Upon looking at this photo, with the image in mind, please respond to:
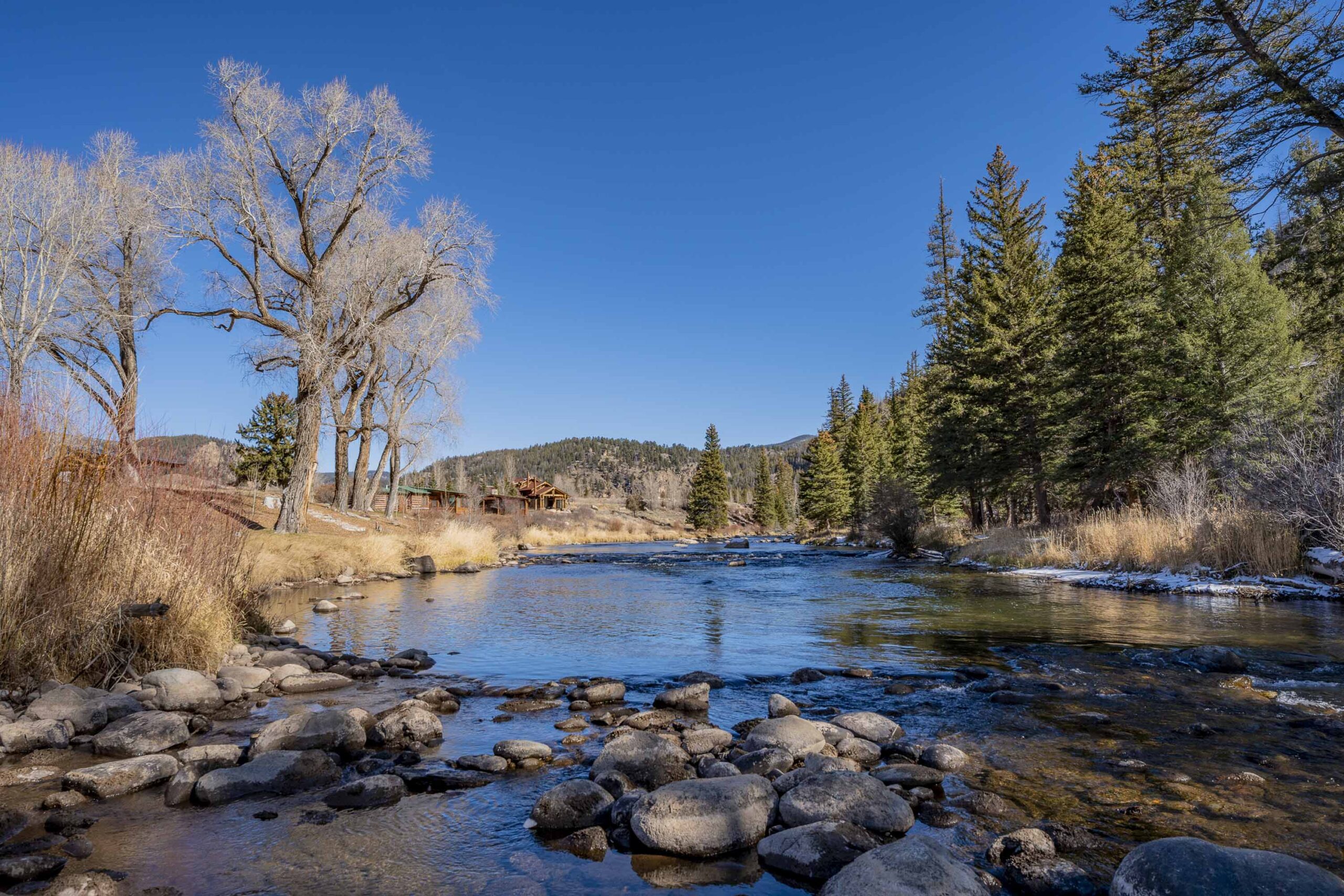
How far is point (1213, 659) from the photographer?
26.9ft

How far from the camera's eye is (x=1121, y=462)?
22.3 meters

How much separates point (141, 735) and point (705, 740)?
4506 millimetres

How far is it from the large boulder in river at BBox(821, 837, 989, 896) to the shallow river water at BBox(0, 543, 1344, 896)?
0.51 metres

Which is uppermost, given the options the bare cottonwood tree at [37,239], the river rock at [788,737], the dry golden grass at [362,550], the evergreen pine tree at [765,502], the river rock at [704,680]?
the bare cottonwood tree at [37,239]

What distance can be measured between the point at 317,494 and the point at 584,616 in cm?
3495

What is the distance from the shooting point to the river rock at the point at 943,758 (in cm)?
520

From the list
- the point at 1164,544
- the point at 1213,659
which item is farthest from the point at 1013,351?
the point at 1213,659

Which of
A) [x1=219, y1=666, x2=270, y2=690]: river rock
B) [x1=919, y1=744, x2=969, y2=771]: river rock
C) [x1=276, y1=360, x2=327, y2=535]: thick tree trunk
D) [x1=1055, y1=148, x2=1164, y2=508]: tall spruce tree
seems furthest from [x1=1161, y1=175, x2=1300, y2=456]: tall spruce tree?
[x1=276, y1=360, x2=327, y2=535]: thick tree trunk

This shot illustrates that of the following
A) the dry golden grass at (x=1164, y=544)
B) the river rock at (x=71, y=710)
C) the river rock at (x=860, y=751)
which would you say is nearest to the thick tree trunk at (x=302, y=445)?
the river rock at (x=71, y=710)

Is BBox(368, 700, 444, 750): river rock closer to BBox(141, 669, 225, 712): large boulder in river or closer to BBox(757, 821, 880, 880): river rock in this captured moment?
BBox(141, 669, 225, 712): large boulder in river

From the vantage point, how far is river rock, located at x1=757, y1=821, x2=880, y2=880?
3701 mm

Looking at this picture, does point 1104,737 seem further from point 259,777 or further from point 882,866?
point 259,777

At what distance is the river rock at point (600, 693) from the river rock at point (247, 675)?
11.4 feet

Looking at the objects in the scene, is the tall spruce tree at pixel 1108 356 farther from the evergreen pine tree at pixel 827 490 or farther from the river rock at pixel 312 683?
the evergreen pine tree at pixel 827 490
